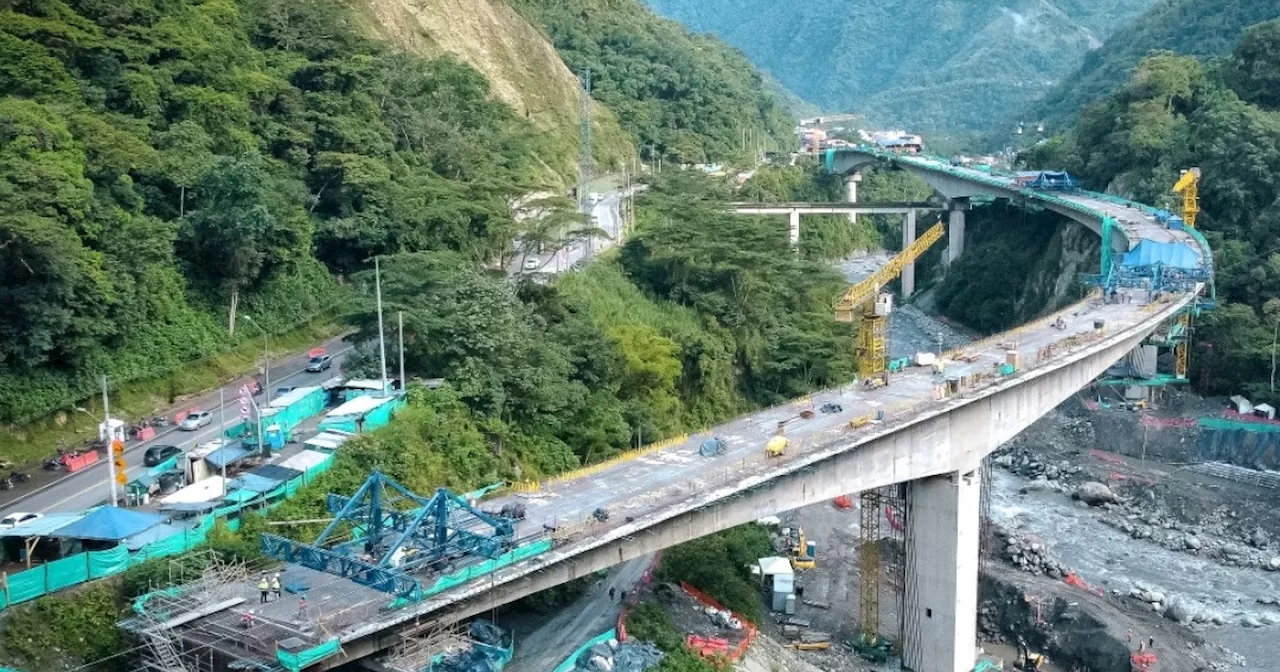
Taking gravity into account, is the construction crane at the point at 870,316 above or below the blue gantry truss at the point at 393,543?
above

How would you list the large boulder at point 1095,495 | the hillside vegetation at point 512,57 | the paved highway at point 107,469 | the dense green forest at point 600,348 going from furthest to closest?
the hillside vegetation at point 512,57
the large boulder at point 1095,495
the dense green forest at point 600,348
the paved highway at point 107,469

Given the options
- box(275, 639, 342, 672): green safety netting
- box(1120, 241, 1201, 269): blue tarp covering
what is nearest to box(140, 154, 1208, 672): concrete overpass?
box(275, 639, 342, 672): green safety netting

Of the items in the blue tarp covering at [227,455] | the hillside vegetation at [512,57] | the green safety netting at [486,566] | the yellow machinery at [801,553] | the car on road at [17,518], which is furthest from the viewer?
the hillside vegetation at [512,57]

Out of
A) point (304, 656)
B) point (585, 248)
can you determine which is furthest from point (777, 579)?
point (585, 248)

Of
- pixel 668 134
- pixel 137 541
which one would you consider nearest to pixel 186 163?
pixel 137 541

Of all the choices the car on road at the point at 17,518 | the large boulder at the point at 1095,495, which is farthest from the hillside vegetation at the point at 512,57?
the car on road at the point at 17,518

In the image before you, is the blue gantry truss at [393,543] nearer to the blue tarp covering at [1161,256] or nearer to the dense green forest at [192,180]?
the dense green forest at [192,180]

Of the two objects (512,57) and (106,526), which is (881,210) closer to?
(512,57)
